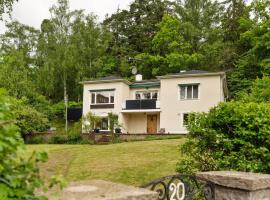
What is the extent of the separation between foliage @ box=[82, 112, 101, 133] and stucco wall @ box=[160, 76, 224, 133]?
5889 mm

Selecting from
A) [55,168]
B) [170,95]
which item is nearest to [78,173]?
[55,168]

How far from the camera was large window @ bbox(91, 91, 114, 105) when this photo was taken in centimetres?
3341

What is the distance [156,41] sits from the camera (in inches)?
1673

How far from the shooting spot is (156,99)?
32125 mm

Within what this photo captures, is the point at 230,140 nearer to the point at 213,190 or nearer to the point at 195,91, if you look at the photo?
the point at 213,190

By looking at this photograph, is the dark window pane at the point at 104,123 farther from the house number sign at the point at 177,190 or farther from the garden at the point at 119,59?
the house number sign at the point at 177,190

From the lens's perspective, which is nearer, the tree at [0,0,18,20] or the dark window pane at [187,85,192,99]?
the tree at [0,0,18,20]

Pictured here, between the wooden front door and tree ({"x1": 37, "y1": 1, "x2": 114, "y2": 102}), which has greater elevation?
tree ({"x1": 37, "y1": 1, "x2": 114, "y2": 102})

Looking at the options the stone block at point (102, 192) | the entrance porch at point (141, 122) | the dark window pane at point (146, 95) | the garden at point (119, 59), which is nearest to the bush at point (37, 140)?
the garden at point (119, 59)

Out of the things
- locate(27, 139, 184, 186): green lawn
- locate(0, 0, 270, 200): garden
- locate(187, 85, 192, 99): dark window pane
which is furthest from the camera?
locate(187, 85, 192, 99): dark window pane

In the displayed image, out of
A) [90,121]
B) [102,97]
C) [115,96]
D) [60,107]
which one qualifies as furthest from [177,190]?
[60,107]

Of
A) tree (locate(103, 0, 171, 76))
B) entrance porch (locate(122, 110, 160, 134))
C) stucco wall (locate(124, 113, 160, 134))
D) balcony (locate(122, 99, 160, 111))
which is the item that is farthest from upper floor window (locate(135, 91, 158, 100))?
tree (locate(103, 0, 171, 76))

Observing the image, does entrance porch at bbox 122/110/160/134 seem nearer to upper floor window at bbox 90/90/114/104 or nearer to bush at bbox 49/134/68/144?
upper floor window at bbox 90/90/114/104

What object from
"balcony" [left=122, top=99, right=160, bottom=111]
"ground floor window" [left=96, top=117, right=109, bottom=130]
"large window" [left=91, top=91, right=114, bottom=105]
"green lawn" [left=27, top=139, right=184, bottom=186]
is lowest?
"green lawn" [left=27, top=139, right=184, bottom=186]
